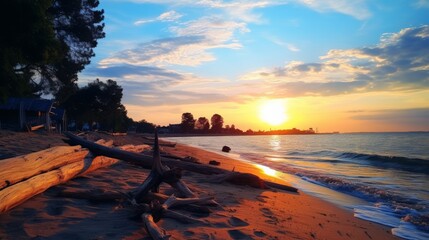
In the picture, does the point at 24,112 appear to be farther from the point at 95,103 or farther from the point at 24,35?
the point at 95,103

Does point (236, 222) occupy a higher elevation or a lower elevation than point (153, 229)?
lower

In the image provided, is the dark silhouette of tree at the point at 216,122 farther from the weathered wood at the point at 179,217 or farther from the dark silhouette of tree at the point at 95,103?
the weathered wood at the point at 179,217

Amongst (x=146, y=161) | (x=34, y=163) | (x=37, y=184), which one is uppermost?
(x=34, y=163)

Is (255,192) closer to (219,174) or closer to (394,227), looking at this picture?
(219,174)

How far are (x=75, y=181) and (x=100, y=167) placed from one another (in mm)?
1992

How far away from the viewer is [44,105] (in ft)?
81.1

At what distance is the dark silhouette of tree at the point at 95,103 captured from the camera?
1959 inches

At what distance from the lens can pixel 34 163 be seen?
5.36 metres

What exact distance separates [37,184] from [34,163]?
18.2 inches

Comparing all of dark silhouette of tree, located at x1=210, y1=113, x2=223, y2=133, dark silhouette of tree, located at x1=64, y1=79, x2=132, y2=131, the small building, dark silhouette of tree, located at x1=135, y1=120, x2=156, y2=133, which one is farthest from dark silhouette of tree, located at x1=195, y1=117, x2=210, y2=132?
the small building

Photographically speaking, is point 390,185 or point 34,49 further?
point 390,185

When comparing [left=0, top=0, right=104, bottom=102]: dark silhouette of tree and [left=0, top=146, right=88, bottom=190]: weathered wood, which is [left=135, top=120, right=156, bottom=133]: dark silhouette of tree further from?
[left=0, top=146, right=88, bottom=190]: weathered wood

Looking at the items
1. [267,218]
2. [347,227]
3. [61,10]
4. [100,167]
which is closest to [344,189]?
[347,227]

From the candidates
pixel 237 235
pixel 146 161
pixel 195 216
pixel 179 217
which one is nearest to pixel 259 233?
pixel 237 235
